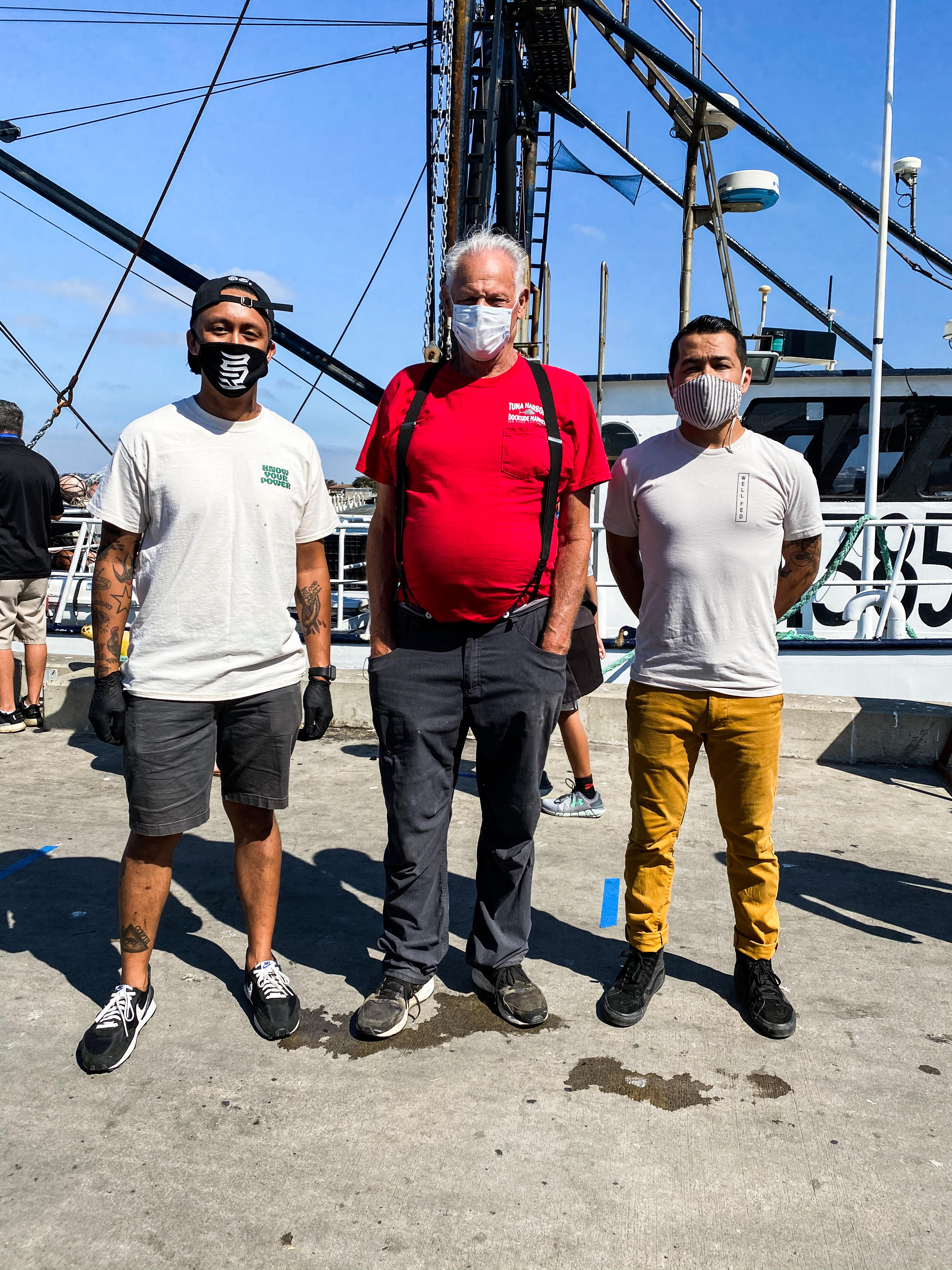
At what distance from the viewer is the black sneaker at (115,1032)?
8.66ft

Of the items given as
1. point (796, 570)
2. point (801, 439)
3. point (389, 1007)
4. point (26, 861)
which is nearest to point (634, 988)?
point (389, 1007)

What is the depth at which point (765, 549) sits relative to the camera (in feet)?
9.70

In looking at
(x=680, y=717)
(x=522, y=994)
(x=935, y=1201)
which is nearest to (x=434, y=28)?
(x=680, y=717)

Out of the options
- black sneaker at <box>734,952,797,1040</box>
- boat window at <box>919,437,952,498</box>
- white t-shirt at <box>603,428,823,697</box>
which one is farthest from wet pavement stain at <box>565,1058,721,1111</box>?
boat window at <box>919,437,952,498</box>

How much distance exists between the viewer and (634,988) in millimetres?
3025

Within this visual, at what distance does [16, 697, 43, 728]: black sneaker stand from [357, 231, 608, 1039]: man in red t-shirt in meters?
4.51

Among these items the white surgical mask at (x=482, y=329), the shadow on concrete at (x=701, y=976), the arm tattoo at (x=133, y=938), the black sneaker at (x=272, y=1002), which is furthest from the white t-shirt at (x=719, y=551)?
the arm tattoo at (x=133, y=938)

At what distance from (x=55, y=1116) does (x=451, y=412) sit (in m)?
2.13

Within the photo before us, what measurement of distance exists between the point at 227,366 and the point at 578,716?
9.08ft

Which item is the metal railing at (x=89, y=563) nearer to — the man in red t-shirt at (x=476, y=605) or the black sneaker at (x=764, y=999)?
the man in red t-shirt at (x=476, y=605)

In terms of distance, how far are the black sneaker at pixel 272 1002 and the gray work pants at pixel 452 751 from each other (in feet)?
1.01

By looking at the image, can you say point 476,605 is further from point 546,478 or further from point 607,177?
point 607,177

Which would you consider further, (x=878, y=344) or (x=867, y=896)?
(x=878, y=344)

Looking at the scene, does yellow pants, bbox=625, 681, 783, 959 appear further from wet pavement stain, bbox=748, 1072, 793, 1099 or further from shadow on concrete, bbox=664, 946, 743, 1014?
wet pavement stain, bbox=748, 1072, 793, 1099
